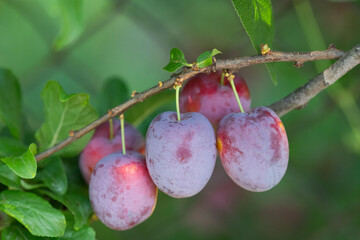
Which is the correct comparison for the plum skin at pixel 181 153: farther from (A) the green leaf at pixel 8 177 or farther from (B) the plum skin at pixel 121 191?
(A) the green leaf at pixel 8 177

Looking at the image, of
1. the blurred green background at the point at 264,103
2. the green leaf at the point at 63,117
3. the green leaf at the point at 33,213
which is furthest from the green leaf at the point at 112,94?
the green leaf at the point at 33,213

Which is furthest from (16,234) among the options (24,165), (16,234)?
(24,165)

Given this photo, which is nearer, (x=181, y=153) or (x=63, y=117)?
(x=181, y=153)

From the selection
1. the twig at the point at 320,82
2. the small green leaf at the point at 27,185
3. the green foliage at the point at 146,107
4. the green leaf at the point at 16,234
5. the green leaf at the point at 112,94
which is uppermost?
the green leaf at the point at 112,94

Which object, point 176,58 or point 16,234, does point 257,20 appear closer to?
point 176,58

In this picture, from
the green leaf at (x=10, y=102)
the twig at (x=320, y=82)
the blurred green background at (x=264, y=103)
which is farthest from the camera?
the blurred green background at (x=264, y=103)

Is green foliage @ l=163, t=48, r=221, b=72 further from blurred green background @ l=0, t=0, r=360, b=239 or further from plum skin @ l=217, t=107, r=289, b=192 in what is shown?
blurred green background @ l=0, t=0, r=360, b=239

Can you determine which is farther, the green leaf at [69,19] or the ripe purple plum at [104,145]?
the ripe purple plum at [104,145]
